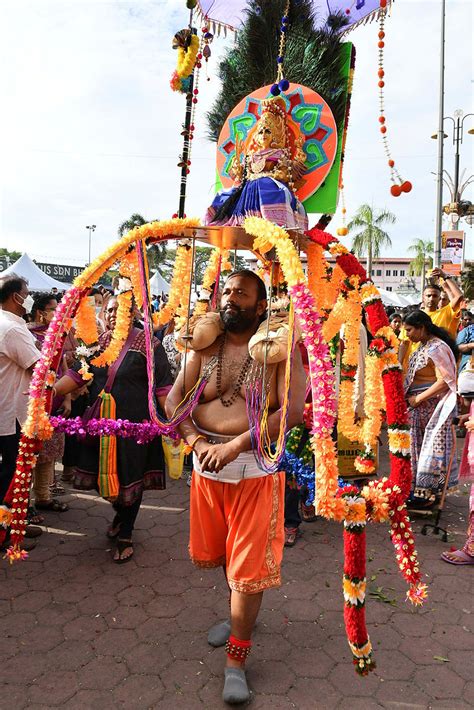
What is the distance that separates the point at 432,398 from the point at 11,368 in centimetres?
362

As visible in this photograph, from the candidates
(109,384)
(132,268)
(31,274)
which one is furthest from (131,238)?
(31,274)

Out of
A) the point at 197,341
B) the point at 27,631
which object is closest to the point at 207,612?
the point at 27,631

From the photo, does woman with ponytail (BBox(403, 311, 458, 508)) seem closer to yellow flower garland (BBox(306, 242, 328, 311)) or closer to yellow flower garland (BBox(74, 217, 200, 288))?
yellow flower garland (BBox(306, 242, 328, 311))

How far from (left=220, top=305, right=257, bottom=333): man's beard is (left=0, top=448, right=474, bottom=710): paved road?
176 cm

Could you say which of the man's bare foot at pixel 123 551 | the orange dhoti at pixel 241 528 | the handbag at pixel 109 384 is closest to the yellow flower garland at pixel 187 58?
the handbag at pixel 109 384

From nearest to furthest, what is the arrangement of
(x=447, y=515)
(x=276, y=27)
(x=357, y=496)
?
(x=357, y=496) → (x=276, y=27) → (x=447, y=515)

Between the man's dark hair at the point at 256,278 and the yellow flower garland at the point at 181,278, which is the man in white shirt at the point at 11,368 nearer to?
the yellow flower garland at the point at 181,278

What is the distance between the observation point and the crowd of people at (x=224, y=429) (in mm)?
2367

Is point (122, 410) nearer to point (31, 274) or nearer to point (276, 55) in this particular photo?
point (276, 55)

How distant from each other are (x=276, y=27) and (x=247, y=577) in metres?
3.38

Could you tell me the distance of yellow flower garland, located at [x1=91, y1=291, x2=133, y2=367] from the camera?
135 inches

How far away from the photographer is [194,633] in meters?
2.82

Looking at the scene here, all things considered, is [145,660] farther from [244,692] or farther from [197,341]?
[197,341]

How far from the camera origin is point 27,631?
9.18ft
